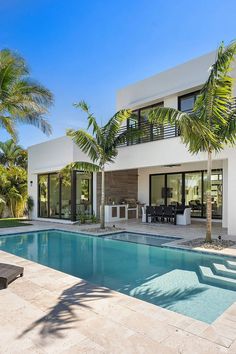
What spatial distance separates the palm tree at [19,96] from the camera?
38.6 feet

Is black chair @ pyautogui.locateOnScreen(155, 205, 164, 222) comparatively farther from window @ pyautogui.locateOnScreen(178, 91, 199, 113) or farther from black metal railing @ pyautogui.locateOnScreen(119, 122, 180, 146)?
window @ pyautogui.locateOnScreen(178, 91, 199, 113)

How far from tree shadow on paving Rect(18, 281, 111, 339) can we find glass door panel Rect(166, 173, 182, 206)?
13.2 metres

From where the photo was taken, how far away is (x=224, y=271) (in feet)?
24.0

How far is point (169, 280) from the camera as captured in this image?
682 cm

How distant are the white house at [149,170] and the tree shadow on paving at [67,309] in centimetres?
796

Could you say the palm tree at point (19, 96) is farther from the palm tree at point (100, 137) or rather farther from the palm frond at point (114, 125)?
the palm frond at point (114, 125)

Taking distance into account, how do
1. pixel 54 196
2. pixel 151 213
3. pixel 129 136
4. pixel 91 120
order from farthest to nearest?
pixel 54 196, pixel 151 213, pixel 129 136, pixel 91 120

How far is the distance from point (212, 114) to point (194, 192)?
8.88 m

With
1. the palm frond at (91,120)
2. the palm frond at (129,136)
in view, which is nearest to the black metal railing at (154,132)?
the palm frond at (129,136)

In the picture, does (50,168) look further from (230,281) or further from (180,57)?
(230,281)

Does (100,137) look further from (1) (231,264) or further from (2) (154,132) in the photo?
(1) (231,264)

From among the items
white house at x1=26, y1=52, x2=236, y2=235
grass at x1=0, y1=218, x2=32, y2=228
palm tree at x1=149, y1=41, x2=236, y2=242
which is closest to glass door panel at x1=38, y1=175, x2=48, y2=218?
white house at x1=26, y1=52, x2=236, y2=235

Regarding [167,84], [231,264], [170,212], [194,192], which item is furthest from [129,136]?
[231,264]

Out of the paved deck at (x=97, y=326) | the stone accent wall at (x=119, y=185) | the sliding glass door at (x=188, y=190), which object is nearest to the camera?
the paved deck at (x=97, y=326)
